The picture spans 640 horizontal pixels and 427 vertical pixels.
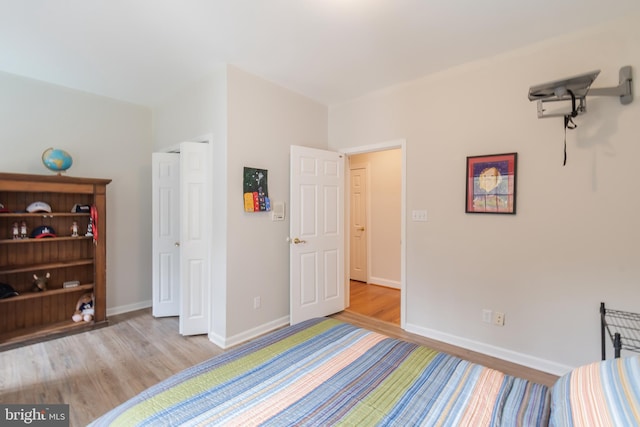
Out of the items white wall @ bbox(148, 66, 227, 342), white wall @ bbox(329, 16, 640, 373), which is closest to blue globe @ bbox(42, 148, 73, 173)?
white wall @ bbox(148, 66, 227, 342)

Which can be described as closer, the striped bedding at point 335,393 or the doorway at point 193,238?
the striped bedding at point 335,393

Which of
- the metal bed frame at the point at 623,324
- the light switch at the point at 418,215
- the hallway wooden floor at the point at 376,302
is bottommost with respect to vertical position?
the hallway wooden floor at the point at 376,302

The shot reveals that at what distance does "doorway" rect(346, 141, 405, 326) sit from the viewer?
469 cm

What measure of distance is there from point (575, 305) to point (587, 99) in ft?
5.06

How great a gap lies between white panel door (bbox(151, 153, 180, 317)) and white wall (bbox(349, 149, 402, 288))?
8.98 feet

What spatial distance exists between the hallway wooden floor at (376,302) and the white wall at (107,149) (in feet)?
9.29

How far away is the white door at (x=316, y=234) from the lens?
3.16 m

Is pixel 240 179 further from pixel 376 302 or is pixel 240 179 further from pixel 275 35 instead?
pixel 376 302

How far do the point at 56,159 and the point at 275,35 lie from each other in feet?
8.60

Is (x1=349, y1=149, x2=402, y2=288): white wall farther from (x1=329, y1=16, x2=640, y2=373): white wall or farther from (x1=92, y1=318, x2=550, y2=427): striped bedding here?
(x1=92, y1=318, x2=550, y2=427): striped bedding

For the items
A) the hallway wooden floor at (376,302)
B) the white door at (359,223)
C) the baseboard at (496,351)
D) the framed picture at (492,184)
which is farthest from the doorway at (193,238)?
the white door at (359,223)

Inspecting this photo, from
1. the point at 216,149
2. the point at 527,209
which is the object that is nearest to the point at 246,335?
the point at 216,149

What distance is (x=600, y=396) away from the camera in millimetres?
852

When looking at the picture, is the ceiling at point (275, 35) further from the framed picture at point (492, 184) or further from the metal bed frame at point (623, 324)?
the metal bed frame at point (623, 324)
